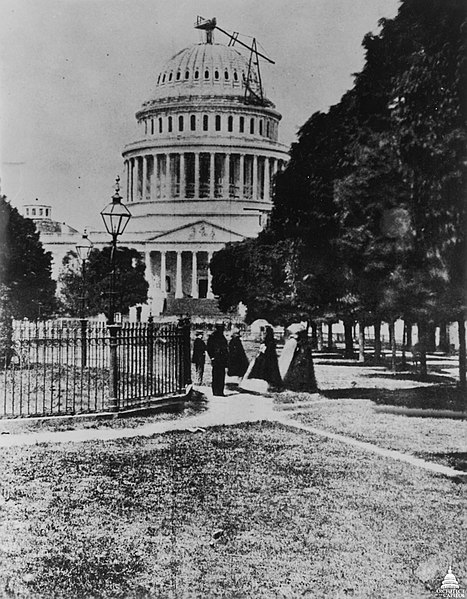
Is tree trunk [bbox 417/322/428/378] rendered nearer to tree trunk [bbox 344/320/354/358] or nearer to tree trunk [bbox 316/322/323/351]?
tree trunk [bbox 344/320/354/358]

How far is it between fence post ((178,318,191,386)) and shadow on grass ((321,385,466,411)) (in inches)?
109

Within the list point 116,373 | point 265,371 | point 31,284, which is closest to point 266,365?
point 265,371

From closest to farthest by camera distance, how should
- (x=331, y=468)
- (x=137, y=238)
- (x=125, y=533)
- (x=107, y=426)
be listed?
(x=125, y=533)
(x=331, y=468)
(x=107, y=426)
(x=137, y=238)

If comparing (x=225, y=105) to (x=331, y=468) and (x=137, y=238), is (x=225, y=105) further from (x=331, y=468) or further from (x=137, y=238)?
(x=137, y=238)

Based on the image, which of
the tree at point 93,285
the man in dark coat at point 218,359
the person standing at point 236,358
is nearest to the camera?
the man in dark coat at point 218,359

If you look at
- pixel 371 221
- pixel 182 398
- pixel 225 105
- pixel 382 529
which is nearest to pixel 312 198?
pixel 371 221

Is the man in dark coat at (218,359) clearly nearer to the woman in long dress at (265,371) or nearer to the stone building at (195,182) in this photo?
the woman in long dress at (265,371)

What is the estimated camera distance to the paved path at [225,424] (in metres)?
10.3

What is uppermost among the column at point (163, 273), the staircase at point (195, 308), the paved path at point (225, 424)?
the column at point (163, 273)

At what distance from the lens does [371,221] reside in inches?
552

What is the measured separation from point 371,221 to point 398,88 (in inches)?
125

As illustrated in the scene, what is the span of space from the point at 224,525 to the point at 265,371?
7634 mm

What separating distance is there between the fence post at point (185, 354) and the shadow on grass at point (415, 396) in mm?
2775

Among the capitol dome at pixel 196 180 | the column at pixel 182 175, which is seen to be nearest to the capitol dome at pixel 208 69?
the capitol dome at pixel 196 180
